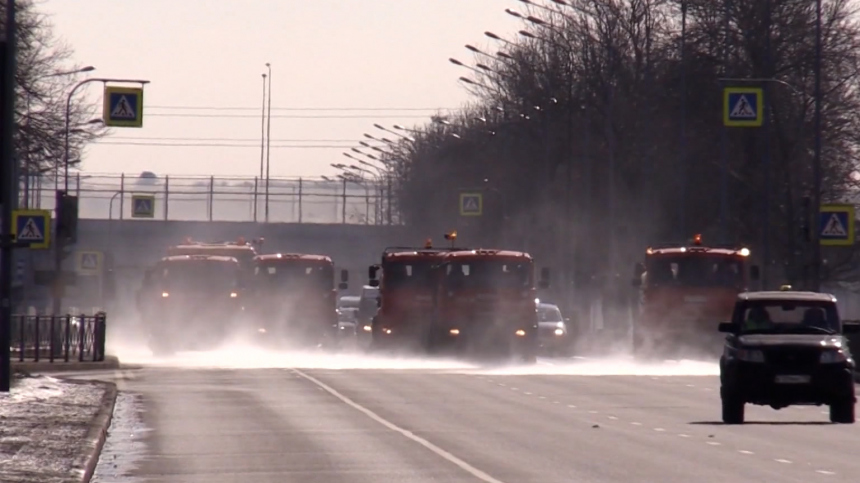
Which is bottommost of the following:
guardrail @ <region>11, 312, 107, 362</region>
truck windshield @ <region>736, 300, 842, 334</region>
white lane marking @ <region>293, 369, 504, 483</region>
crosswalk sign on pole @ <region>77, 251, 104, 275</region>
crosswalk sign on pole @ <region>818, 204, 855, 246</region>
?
white lane marking @ <region>293, 369, 504, 483</region>

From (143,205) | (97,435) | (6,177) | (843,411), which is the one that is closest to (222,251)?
(143,205)

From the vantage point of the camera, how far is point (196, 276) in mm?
59281

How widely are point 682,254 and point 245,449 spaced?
28.4 metres

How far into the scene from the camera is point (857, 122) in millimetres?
63969

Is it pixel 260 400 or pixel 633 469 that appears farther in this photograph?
pixel 260 400

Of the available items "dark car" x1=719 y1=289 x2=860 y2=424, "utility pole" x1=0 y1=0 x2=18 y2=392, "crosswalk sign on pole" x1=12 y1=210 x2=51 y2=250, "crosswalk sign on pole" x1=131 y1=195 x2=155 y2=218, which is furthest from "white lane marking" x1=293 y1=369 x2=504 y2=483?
"crosswalk sign on pole" x1=131 y1=195 x2=155 y2=218

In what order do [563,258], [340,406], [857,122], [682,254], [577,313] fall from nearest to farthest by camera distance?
[340,406] → [682,254] → [857,122] → [577,313] → [563,258]

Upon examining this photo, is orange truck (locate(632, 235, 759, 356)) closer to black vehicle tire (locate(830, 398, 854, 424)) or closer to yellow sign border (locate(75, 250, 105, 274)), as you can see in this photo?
black vehicle tire (locate(830, 398, 854, 424))

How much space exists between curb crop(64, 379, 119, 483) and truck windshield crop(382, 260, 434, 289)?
68.2 ft

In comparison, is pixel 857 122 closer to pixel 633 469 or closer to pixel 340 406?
pixel 340 406

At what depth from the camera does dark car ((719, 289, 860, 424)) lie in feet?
82.8

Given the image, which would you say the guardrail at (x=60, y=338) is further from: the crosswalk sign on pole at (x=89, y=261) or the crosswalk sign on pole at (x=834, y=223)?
the crosswalk sign on pole at (x=89, y=261)

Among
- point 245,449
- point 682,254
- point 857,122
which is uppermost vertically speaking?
point 857,122

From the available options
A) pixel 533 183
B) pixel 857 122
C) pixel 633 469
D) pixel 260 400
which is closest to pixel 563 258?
pixel 533 183
